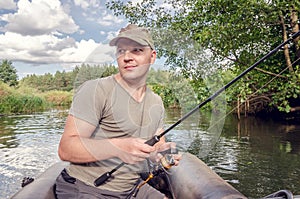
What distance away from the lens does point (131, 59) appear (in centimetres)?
155

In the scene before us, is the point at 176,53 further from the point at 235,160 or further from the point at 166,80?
the point at 235,160

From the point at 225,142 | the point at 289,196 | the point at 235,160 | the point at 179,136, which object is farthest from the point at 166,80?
the point at 225,142

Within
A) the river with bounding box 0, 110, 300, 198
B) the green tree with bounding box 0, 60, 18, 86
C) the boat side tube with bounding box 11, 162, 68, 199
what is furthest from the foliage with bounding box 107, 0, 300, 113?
the green tree with bounding box 0, 60, 18, 86

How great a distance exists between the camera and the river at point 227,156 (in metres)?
1.84

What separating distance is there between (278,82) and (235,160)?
3472 millimetres

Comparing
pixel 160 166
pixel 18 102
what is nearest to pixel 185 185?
pixel 160 166

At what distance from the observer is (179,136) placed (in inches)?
72.6

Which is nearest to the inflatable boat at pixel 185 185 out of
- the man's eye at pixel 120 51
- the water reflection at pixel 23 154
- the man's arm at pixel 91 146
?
the man's arm at pixel 91 146

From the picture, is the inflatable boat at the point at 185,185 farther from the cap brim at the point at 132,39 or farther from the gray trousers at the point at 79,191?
the cap brim at the point at 132,39

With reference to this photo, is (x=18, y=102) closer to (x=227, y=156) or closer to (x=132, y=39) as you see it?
(x=227, y=156)

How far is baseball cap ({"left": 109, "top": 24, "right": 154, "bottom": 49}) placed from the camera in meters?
1.53

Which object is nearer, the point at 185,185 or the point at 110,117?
the point at 110,117

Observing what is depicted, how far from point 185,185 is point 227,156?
4575mm

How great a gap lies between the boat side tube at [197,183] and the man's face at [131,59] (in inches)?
41.9
